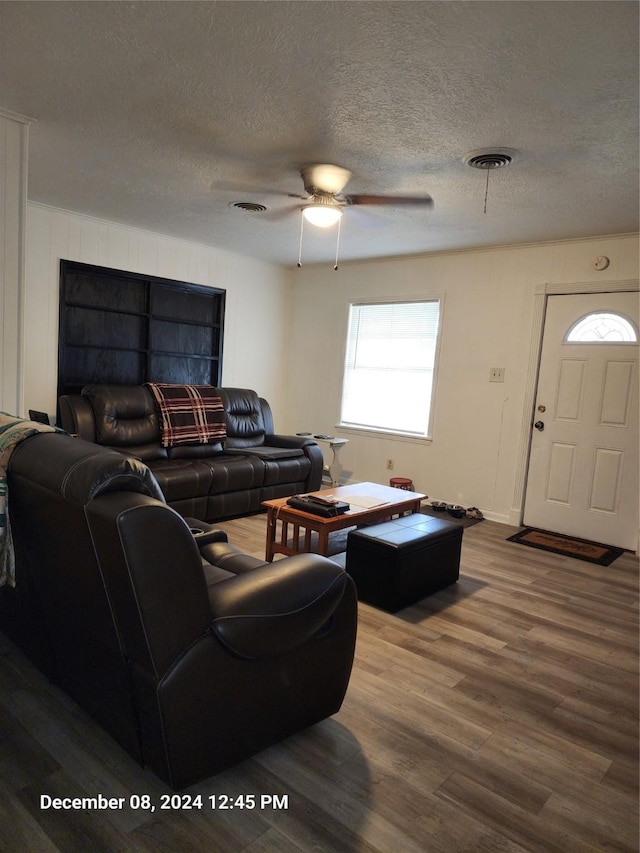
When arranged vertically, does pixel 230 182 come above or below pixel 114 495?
above

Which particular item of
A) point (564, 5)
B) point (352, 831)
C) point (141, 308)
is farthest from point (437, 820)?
point (141, 308)

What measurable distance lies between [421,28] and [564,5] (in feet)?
1.42

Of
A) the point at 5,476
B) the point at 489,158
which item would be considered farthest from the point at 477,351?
the point at 5,476

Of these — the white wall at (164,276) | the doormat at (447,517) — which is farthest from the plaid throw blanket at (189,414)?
the doormat at (447,517)

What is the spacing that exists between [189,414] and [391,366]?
2.16m

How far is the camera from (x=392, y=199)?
3562mm

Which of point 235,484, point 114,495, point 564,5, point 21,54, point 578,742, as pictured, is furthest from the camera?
point 235,484

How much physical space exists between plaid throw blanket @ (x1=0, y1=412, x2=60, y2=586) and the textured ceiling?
4.61ft

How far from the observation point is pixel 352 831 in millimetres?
1531

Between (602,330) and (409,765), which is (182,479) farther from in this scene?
(602,330)

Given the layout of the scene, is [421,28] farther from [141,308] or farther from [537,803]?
[141,308]

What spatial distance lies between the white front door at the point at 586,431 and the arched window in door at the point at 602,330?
0.05 ft

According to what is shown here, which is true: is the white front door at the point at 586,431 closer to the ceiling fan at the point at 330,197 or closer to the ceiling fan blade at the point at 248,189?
the ceiling fan at the point at 330,197

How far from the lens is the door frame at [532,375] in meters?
4.44
